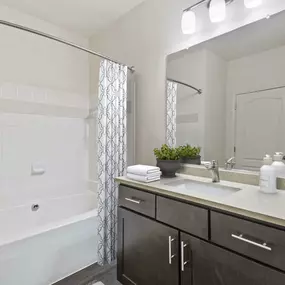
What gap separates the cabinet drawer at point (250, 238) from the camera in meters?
0.93

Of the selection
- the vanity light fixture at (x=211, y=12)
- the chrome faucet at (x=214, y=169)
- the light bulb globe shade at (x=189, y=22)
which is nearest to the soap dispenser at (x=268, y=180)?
the chrome faucet at (x=214, y=169)

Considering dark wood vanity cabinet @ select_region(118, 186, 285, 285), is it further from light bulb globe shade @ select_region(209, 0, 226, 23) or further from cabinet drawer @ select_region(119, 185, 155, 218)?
light bulb globe shade @ select_region(209, 0, 226, 23)

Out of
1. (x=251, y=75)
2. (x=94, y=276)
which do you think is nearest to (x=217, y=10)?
(x=251, y=75)

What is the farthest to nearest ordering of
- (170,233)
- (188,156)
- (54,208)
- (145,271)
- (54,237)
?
(54,208) → (188,156) → (54,237) → (145,271) → (170,233)

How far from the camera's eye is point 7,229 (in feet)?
7.43

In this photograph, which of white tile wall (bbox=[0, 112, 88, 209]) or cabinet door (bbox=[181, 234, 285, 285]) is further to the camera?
white tile wall (bbox=[0, 112, 88, 209])

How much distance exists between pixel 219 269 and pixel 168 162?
82cm

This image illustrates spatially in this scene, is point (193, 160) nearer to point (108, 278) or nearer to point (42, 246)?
point (108, 278)

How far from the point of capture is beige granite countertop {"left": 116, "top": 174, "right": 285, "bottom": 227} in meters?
0.97

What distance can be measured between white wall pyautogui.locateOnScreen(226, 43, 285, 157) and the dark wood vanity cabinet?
2.30 ft

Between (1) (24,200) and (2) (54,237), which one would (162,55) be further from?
(1) (24,200)

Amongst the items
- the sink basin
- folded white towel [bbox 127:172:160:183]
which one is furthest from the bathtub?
the sink basin

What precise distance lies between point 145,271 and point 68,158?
5.73 feet

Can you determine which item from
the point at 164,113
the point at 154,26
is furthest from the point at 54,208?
the point at 154,26
